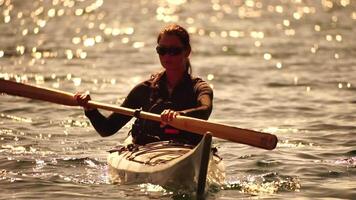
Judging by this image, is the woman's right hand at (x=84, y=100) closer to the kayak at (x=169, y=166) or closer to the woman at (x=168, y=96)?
the woman at (x=168, y=96)

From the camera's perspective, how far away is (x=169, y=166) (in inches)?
383

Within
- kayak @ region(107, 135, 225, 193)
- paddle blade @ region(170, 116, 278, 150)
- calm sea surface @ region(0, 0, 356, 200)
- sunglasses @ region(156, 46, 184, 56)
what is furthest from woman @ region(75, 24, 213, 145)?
calm sea surface @ region(0, 0, 356, 200)

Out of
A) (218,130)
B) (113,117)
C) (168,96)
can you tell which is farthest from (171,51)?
(218,130)

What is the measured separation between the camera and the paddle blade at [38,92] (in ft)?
36.1

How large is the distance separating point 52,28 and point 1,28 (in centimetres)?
163

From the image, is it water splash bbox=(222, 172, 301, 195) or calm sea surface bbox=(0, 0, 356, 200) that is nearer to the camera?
water splash bbox=(222, 172, 301, 195)

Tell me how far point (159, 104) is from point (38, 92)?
4.98 ft

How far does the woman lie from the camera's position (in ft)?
34.0

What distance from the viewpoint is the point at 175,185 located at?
32.2ft

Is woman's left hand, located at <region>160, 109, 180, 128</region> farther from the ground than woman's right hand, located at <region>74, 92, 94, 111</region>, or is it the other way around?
woman's right hand, located at <region>74, 92, 94, 111</region>

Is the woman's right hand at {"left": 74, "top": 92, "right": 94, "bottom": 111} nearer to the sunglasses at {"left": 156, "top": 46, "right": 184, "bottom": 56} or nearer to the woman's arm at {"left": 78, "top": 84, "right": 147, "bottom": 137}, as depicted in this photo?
the woman's arm at {"left": 78, "top": 84, "right": 147, "bottom": 137}

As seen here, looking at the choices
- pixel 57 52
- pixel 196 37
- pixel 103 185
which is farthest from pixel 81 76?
pixel 103 185

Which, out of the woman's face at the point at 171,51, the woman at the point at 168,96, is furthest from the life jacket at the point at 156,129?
the woman's face at the point at 171,51

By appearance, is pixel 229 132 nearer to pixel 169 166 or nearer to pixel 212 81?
pixel 169 166
